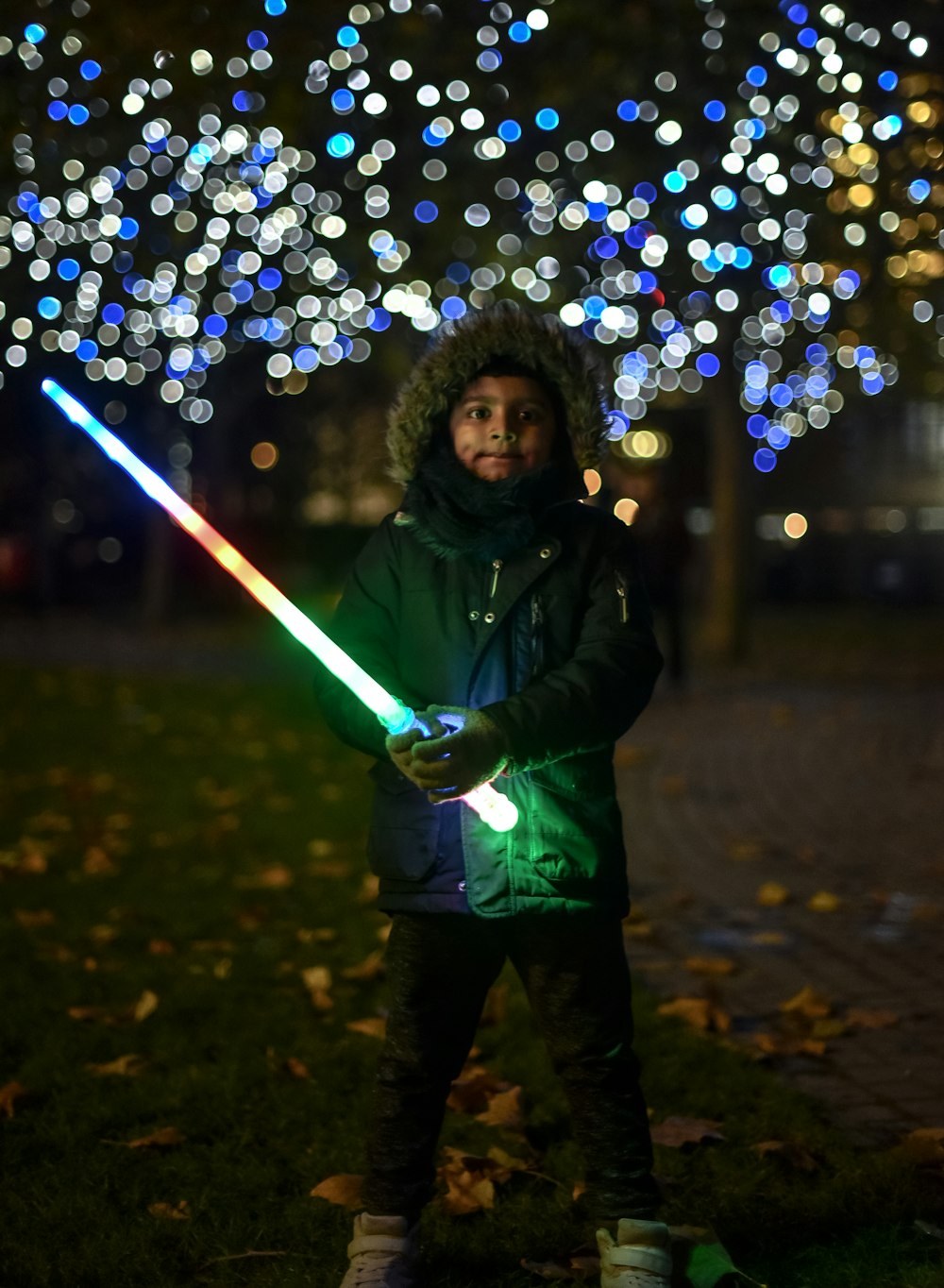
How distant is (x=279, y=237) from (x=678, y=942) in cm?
1249

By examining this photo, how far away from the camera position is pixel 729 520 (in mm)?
19328

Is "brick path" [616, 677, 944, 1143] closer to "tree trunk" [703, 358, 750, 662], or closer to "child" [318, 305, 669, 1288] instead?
"child" [318, 305, 669, 1288]

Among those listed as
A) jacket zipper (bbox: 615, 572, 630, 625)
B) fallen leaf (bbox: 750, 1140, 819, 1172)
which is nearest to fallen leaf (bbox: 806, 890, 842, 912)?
fallen leaf (bbox: 750, 1140, 819, 1172)

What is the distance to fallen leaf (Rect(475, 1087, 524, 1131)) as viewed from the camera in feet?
14.4

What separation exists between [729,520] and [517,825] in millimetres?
16457

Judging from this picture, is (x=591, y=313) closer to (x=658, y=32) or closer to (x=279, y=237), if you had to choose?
(x=279, y=237)

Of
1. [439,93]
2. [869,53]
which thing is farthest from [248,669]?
[869,53]

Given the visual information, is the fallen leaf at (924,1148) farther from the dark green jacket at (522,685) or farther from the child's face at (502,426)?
the child's face at (502,426)

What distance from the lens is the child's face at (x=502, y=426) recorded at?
3.46 m

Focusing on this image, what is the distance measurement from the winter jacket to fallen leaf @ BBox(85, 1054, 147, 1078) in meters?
1.87


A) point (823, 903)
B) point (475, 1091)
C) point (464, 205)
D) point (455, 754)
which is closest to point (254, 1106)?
point (475, 1091)

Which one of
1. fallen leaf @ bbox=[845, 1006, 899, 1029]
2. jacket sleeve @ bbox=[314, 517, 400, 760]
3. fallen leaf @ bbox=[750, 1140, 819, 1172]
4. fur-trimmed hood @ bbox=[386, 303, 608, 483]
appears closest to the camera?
jacket sleeve @ bbox=[314, 517, 400, 760]

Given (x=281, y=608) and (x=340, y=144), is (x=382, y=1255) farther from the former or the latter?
(x=340, y=144)

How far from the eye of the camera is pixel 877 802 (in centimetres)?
932
